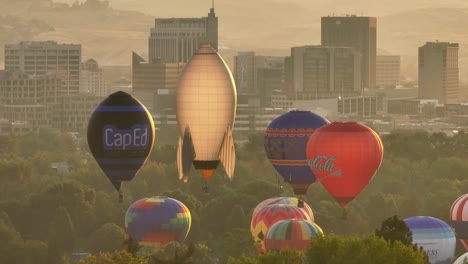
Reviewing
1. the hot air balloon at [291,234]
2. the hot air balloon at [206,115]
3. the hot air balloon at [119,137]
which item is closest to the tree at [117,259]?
the hot air balloon at [119,137]

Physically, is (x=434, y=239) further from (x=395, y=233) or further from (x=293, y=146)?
(x=395, y=233)

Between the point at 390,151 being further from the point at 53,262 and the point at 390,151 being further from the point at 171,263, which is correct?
the point at 171,263

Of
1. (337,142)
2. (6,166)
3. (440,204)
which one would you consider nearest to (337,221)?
(440,204)

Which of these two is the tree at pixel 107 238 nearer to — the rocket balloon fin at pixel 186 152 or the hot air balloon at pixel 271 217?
the hot air balloon at pixel 271 217

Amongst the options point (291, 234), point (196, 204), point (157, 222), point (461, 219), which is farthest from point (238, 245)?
point (196, 204)

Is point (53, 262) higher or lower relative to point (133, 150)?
lower
